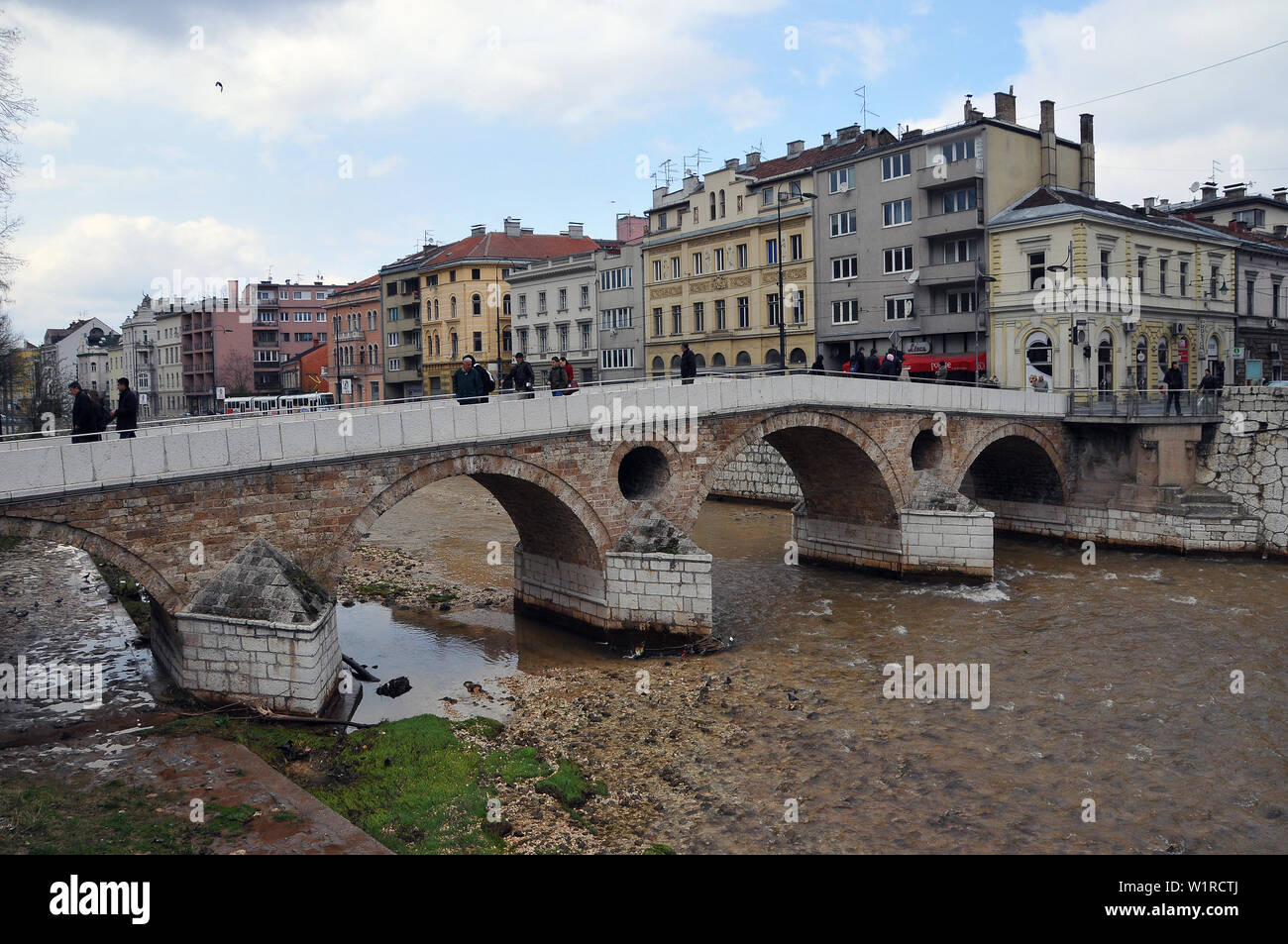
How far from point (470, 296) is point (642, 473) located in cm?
3530

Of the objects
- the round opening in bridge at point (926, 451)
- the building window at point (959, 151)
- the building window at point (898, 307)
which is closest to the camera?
the round opening in bridge at point (926, 451)

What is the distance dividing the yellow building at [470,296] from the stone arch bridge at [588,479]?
26.1m

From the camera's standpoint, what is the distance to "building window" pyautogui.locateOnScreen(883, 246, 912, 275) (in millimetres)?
34125

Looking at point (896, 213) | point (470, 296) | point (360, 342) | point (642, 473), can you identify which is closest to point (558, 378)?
point (642, 473)

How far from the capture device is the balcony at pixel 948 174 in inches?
1238

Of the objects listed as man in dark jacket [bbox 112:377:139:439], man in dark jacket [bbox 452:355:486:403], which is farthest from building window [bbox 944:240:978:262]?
man in dark jacket [bbox 112:377:139:439]

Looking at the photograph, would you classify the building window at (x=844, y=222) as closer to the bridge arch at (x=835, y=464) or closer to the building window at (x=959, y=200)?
the building window at (x=959, y=200)

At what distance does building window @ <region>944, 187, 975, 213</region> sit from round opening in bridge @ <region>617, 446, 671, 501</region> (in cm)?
1864

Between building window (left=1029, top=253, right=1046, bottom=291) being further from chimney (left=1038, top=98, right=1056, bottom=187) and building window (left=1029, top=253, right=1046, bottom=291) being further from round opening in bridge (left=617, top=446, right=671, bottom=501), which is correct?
round opening in bridge (left=617, top=446, right=671, bottom=501)

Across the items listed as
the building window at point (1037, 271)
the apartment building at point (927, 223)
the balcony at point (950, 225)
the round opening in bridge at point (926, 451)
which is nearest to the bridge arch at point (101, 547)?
the round opening in bridge at point (926, 451)

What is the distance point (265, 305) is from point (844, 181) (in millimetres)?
57488

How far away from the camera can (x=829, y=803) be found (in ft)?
36.0

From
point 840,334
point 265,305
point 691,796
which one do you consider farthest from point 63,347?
point 691,796

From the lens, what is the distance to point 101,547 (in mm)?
12445
